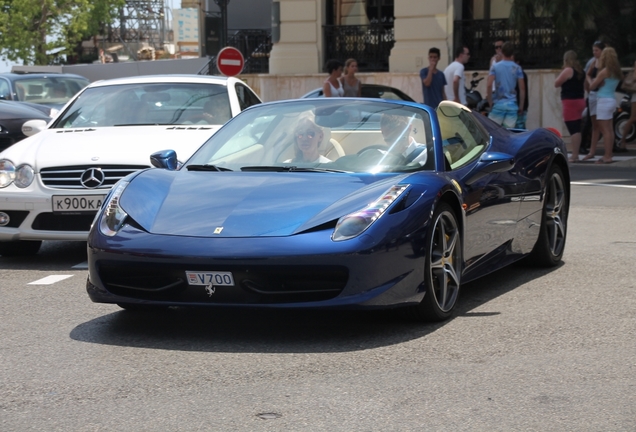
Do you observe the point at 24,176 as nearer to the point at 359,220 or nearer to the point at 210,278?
the point at 210,278

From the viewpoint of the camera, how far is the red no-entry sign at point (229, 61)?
877 inches

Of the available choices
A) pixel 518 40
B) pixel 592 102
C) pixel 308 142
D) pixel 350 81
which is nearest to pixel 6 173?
pixel 308 142

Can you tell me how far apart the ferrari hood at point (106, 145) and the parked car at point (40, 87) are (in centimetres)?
929

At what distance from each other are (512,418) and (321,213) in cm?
174

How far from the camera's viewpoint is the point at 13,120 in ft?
45.9

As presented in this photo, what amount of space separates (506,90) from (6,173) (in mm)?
9309

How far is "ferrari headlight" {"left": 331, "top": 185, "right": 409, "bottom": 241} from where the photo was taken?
18.4 ft

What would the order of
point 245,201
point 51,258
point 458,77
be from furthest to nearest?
point 458,77 < point 51,258 < point 245,201

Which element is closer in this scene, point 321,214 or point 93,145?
point 321,214

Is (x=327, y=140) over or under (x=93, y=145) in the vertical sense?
over

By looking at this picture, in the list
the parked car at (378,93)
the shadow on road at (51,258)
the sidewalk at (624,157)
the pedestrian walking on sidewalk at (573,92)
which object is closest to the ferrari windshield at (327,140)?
the shadow on road at (51,258)

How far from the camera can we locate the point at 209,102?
33.5ft

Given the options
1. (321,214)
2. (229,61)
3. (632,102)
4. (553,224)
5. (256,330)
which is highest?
(229,61)

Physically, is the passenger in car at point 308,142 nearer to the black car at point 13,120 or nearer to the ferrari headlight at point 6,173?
the ferrari headlight at point 6,173
